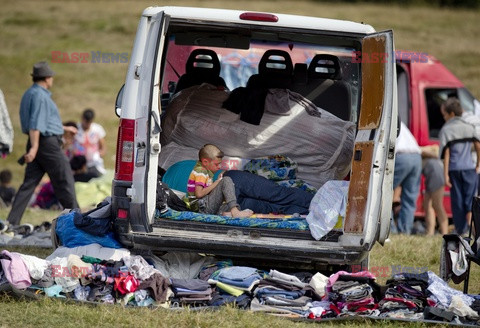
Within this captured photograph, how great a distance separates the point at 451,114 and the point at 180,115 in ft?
12.7

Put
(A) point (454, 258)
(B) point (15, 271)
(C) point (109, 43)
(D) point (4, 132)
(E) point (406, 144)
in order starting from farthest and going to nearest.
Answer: (C) point (109, 43), (E) point (406, 144), (D) point (4, 132), (A) point (454, 258), (B) point (15, 271)

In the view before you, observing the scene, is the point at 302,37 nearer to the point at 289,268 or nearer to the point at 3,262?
the point at 289,268

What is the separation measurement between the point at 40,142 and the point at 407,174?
442 cm

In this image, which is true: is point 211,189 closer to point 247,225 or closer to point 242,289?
point 247,225

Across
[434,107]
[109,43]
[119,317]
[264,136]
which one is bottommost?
[119,317]

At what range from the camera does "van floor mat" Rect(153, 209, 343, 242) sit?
22.4ft

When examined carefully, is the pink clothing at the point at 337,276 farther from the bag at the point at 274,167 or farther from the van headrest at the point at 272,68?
the van headrest at the point at 272,68

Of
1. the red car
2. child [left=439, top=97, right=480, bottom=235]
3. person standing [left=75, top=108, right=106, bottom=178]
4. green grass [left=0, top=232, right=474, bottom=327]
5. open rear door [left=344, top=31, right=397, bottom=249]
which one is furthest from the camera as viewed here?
person standing [left=75, top=108, right=106, bottom=178]

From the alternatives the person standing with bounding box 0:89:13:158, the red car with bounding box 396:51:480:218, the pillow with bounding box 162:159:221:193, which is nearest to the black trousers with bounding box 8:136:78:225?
the person standing with bounding box 0:89:13:158

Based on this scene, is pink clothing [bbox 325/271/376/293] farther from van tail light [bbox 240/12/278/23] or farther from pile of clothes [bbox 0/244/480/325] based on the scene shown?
van tail light [bbox 240/12/278/23]

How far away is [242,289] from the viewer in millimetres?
6574

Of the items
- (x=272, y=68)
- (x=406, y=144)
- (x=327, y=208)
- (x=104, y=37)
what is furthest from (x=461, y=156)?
(x=104, y=37)

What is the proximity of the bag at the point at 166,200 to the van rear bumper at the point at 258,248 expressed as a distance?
1.25 ft

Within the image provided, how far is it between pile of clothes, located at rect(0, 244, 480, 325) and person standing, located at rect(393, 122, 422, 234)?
501 centimetres
